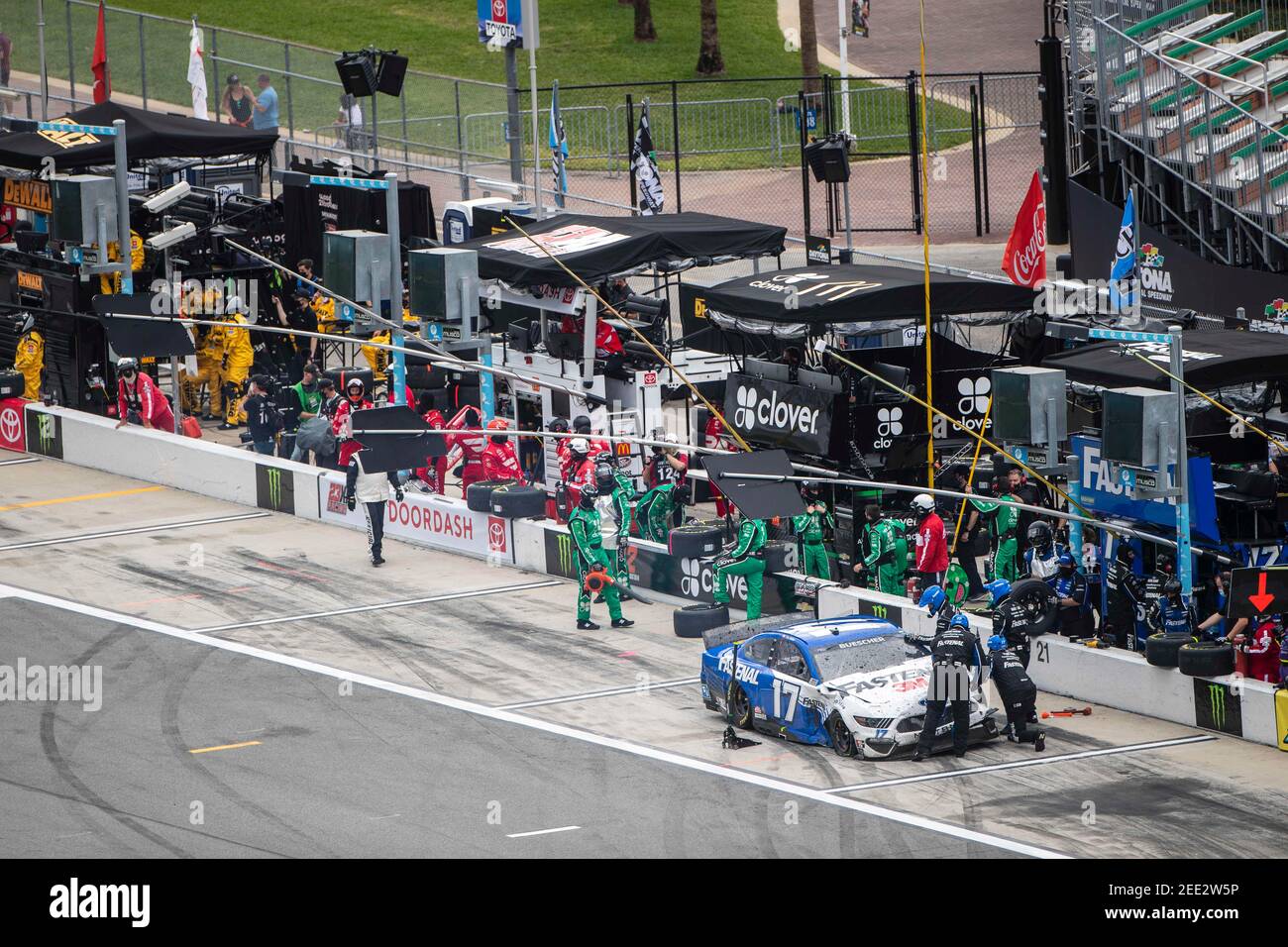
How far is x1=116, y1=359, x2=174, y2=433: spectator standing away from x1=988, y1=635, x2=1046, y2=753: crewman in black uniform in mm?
14714

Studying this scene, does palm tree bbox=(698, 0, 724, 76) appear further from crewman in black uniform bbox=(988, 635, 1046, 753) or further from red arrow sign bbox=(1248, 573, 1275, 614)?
red arrow sign bbox=(1248, 573, 1275, 614)

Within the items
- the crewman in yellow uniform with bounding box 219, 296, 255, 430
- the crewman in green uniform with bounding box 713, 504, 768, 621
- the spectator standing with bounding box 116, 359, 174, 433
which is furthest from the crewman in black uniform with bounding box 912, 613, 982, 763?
the crewman in yellow uniform with bounding box 219, 296, 255, 430

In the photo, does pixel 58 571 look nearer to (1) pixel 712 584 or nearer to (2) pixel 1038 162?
(1) pixel 712 584

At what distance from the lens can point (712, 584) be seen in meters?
22.6

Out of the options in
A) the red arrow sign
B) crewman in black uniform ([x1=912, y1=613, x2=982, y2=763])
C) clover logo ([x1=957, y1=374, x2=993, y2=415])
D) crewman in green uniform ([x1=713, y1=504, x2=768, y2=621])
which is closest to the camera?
crewman in black uniform ([x1=912, y1=613, x2=982, y2=763])

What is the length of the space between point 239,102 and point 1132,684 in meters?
25.1

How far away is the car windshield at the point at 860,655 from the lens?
719 inches

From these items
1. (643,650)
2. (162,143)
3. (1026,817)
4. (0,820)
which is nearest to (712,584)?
(643,650)

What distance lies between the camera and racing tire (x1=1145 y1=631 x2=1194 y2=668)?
18.6 meters

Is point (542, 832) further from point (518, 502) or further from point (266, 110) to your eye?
point (266, 110)

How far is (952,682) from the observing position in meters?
17.8

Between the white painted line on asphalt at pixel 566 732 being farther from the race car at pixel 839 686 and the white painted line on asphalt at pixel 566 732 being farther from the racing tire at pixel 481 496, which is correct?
the racing tire at pixel 481 496

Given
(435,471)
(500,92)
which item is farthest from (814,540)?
(500,92)
